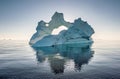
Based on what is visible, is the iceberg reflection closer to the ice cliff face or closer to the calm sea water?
the calm sea water

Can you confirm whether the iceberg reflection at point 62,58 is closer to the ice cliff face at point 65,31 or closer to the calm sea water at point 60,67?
the calm sea water at point 60,67

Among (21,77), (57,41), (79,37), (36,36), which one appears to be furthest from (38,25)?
(21,77)

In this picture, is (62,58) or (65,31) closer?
(62,58)

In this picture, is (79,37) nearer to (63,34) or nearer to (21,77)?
(63,34)

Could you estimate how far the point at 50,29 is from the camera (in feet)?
368

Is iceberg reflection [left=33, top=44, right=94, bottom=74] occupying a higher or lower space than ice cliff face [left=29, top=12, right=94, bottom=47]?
lower

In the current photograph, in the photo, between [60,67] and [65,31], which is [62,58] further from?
[65,31]

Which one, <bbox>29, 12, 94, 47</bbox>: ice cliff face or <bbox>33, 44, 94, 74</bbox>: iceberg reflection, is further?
<bbox>29, 12, 94, 47</bbox>: ice cliff face

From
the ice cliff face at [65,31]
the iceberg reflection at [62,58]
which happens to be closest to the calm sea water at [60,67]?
the iceberg reflection at [62,58]

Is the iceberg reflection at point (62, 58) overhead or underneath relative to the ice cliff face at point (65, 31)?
underneath

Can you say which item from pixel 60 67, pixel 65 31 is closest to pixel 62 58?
pixel 60 67

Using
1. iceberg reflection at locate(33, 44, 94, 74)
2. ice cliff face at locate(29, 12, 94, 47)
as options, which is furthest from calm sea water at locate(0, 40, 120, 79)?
ice cliff face at locate(29, 12, 94, 47)

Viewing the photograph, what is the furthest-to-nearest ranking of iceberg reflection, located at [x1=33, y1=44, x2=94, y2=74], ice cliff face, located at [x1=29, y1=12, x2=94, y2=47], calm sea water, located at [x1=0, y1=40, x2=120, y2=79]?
1. ice cliff face, located at [x1=29, y1=12, x2=94, y2=47]
2. iceberg reflection, located at [x1=33, y1=44, x2=94, y2=74]
3. calm sea water, located at [x1=0, y1=40, x2=120, y2=79]

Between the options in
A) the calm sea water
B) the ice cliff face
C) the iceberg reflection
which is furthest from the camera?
the ice cliff face
